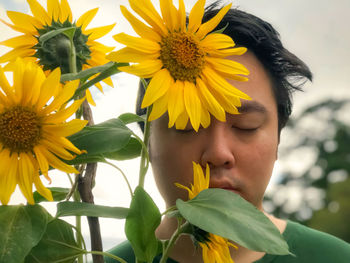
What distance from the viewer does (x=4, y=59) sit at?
75 centimetres

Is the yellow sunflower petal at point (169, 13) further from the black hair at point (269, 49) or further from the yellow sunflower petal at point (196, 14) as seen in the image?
the black hair at point (269, 49)

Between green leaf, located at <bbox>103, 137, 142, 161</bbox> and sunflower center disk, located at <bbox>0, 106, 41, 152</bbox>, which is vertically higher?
sunflower center disk, located at <bbox>0, 106, 41, 152</bbox>

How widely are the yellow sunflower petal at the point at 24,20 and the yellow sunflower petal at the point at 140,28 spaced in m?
0.17

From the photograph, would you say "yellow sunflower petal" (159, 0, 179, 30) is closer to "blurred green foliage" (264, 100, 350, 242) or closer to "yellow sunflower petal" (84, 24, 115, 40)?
"yellow sunflower petal" (84, 24, 115, 40)

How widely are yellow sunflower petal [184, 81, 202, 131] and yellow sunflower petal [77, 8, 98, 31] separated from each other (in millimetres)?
217

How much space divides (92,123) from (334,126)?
1250cm

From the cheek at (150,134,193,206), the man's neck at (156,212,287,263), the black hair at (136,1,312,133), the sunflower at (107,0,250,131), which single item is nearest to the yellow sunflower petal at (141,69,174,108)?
the sunflower at (107,0,250,131)

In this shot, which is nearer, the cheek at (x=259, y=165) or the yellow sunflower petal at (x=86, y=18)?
the yellow sunflower petal at (x=86, y=18)

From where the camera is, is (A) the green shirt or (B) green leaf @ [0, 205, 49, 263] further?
(A) the green shirt

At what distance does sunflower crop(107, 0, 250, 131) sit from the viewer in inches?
24.7

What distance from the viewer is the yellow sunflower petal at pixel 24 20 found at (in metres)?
0.74

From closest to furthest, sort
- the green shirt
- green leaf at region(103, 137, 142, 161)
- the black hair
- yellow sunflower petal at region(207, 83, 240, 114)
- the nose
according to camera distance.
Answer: yellow sunflower petal at region(207, 83, 240, 114) < green leaf at region(103, 137, 142, 161) < the nose < the black hair < the green shirt

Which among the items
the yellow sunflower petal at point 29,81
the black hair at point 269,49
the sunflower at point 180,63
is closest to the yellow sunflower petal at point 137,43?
the sunflower at point 180,63

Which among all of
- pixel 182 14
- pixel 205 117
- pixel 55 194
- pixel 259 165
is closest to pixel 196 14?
pixel 182 14
